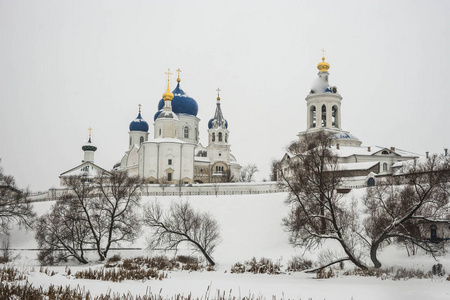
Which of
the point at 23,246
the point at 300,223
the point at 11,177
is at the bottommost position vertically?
the point at 23,246

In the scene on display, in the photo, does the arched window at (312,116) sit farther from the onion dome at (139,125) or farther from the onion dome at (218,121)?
the onion dome at (139,125)

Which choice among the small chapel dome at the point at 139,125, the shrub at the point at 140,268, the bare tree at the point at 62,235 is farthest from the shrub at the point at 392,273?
the small chapel dome at the point at 139,125

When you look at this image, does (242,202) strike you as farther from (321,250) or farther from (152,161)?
(152,161)

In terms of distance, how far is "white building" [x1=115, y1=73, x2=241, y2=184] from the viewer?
169ft

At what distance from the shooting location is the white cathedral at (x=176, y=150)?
51562 millimetres

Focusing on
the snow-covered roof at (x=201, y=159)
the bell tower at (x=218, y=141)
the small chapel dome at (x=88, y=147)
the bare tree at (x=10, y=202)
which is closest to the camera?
the bare tree at (x=10, y=202)

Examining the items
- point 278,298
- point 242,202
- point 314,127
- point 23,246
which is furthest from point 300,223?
point 314,127

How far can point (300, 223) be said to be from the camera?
67.9 feet

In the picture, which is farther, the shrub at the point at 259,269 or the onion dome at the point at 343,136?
the onion dome at the point at 343,136

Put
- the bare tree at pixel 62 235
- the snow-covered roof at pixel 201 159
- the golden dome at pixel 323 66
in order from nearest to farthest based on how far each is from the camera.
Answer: the bare tree at pixel 62 235
the snow-covered roof at pixel 201 159
the golden dome at pixel 323 66

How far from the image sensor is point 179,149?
52.2 m

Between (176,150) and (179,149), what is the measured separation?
0.37 meters

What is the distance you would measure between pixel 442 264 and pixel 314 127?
37.8 meters

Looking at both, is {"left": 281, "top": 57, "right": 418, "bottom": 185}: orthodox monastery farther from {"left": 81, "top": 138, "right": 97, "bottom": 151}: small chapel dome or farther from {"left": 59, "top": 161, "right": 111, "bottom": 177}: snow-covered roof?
{"left": 81, "top": 138, "right": 97, "bottom": 151}: small chapel dome
